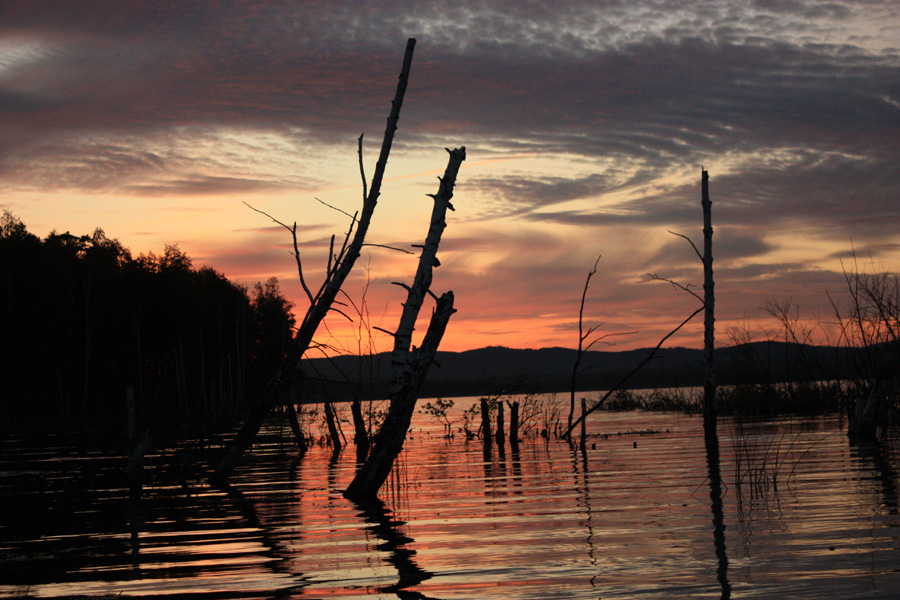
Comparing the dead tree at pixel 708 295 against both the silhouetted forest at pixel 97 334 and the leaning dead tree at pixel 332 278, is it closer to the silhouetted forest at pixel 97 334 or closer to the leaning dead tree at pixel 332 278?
the leaning dead tree at pixel 332 278

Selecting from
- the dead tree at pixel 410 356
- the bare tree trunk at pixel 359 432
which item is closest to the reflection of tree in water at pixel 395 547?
the dead tree at pixel 410 356

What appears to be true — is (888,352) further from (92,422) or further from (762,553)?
Result: (92,422)

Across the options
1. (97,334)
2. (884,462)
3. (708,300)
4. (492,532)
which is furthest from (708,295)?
(97,334)

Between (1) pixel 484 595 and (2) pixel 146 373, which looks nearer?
(1) pixel 484 595

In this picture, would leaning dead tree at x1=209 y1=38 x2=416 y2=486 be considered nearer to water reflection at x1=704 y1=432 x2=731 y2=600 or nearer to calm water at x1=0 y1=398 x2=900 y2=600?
calm water at x1=0 y1=398 x2=900 y2=600

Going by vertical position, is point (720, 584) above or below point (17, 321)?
below

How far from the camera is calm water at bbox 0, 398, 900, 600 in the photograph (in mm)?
6211

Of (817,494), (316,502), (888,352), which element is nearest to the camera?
(817,494)

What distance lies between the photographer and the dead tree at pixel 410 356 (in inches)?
428

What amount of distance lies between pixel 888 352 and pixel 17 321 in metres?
49.7

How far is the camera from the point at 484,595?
19.3 ft

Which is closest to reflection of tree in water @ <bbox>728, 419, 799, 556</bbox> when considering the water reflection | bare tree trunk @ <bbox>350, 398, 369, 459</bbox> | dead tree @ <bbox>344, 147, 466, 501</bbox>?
the water reflection

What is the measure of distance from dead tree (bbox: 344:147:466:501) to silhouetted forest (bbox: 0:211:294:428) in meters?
30.2

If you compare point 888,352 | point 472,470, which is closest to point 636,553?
point 472,470
